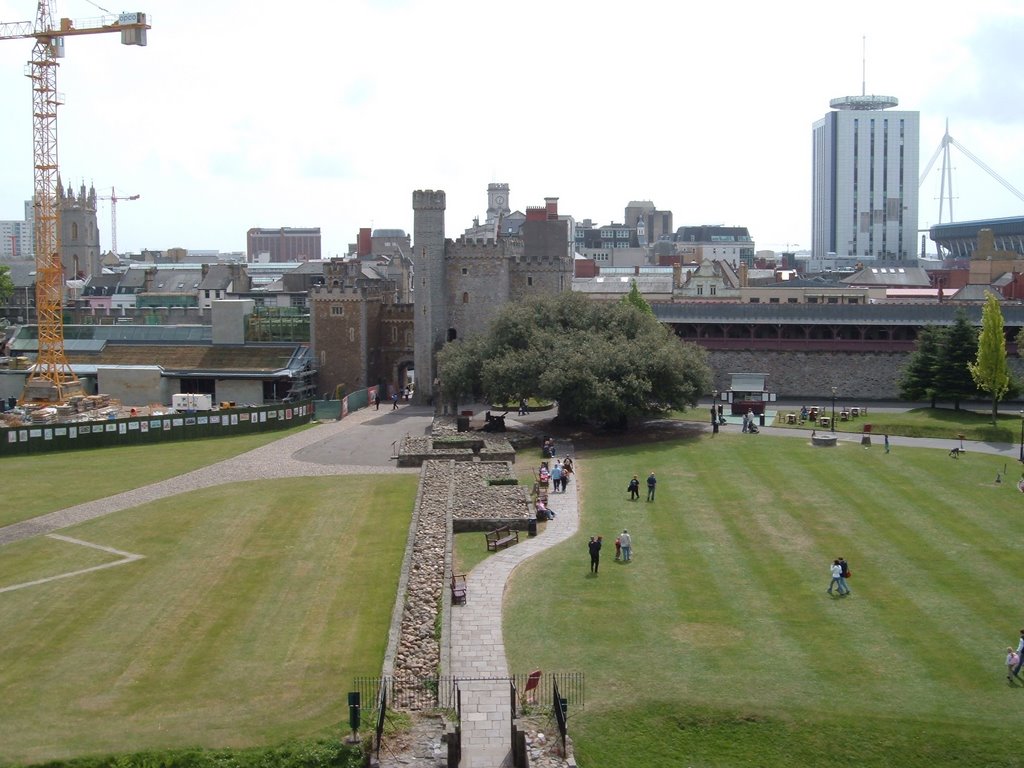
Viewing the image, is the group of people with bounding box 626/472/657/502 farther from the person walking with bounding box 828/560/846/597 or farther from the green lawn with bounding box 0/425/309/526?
the green lawn with bounding box 0/425/309/526

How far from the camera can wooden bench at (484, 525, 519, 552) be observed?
33.5 m

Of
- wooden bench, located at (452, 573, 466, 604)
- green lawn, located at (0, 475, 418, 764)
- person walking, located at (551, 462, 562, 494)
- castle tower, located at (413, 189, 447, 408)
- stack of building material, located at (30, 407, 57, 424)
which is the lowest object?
green lawn, located at (0, 475, 418, 764)

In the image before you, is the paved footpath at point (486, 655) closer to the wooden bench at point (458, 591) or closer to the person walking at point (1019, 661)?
the wooden bench at point (458, 591)

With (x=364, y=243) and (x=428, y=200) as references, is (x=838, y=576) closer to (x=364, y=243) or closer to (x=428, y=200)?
(x=428, y=200)

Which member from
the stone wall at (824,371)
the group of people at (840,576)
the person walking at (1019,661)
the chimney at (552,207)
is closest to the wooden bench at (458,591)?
the group of people at (840,576)

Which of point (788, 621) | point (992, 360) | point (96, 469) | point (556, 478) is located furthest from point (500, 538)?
point (992, 360)

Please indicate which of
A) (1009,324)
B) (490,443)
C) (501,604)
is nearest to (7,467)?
(490,443)

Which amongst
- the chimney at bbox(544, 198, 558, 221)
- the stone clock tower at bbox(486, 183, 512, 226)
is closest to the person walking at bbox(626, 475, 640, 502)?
the chimney at bbox(544, 198, 558, 221)

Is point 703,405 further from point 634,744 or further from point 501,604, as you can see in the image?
point 634,744

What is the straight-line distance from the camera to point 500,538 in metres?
34.2

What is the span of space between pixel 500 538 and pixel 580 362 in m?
17.0

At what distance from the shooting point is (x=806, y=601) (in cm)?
2819

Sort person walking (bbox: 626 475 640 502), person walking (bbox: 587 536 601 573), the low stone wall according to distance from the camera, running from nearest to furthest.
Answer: the low stone wall
person walking (bbox: 587 536 601 573)
person walking (bbox: 626 475 640 502)

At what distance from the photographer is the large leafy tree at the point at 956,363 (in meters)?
54.9
